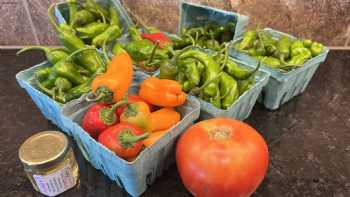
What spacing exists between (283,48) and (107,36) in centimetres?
41

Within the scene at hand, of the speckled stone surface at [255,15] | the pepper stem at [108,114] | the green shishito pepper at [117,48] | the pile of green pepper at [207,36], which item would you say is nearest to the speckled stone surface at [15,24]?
the speckled stone surface at [255,15]

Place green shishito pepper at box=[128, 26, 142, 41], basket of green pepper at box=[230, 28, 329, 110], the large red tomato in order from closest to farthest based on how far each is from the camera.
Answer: the large red tomato → basket of green pepper at box=[230, 28, 329, 110] → green shishito pepper at box=[128, 26, 142, 41]

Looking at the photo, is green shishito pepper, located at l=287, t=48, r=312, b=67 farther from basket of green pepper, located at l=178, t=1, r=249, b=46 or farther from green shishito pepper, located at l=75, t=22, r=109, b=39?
green shishito pepper, located at l=75, t=22, r=109, b=39

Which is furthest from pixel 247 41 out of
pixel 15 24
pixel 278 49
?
pixel 15 24

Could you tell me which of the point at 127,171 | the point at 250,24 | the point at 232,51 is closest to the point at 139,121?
the point at 127,171

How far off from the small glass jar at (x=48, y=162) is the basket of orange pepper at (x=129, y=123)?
34 mm

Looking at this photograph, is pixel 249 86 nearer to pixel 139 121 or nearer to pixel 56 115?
pixel 139 121

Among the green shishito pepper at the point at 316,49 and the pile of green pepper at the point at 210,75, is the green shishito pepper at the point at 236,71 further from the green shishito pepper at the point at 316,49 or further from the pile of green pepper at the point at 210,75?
the green shishito pepper at the point at 316,49

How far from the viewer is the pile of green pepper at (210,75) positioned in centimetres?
62

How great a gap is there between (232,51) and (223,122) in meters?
0.28

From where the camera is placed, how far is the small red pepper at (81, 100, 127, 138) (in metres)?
0.53

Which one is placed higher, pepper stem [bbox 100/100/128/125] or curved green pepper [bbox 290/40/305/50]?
curved green pepper [bbox 290/40/305/50]

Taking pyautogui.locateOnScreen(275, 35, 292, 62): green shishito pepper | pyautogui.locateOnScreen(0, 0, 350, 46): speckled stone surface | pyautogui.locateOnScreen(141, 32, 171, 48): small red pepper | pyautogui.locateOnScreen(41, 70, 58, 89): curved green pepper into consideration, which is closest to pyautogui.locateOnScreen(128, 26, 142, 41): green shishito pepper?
pyautogui.locateOnScreen(141, 32, 171, 48): small red pepper

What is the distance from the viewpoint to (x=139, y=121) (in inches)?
21.0
